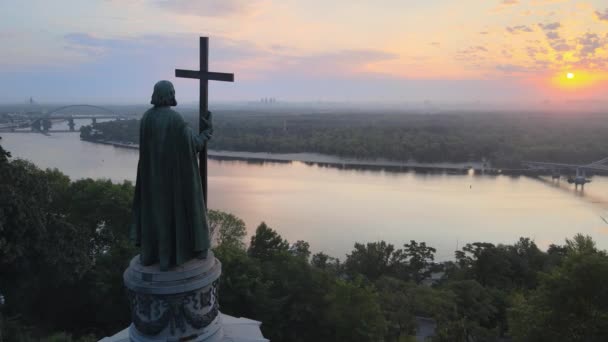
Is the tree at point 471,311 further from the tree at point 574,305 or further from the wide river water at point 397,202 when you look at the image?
the wide river water at point 397,202

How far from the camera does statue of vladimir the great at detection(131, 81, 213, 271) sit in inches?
117

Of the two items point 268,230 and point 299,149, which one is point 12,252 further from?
point 299,149

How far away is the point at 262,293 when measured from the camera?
722 centimetres

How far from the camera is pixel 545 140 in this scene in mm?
55719

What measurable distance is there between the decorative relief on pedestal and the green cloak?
0.76 ft

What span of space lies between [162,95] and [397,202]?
22.9 m

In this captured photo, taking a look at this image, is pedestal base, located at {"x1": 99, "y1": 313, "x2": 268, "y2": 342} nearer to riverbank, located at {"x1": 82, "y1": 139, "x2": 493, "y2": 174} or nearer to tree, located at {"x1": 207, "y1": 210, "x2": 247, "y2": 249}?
tree, located at {"x1": 207, "y1": 210, "x2": 247, "y2": 249}

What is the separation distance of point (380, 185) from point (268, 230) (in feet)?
72.2

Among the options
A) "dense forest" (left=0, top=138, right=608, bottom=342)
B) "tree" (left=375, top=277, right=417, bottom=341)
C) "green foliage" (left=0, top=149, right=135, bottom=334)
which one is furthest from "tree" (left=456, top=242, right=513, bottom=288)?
"green foliage" (left=0, top=149, right=135, bottom=334)

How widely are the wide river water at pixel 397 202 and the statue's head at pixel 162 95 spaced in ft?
44.0

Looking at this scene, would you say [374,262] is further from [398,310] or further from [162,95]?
[162,95]

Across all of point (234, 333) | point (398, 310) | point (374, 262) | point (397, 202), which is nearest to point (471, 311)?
point (398, 310)

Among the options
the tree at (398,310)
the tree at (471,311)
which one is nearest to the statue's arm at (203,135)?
the tree at (398,310)

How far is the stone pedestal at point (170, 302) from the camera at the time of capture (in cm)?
285
